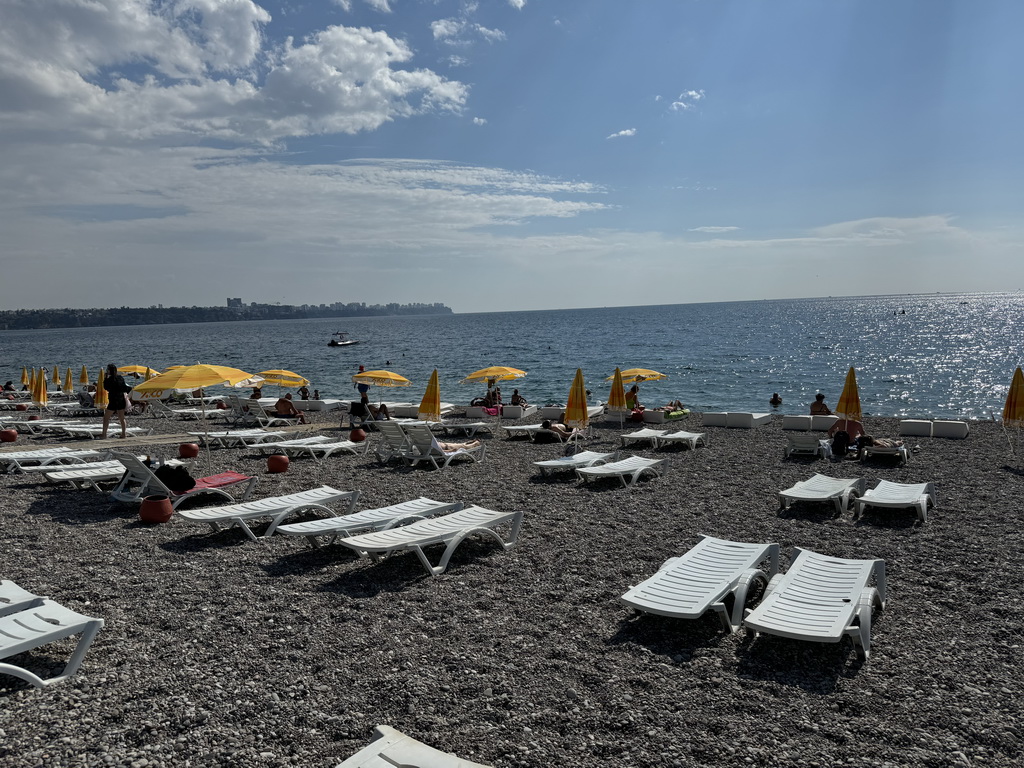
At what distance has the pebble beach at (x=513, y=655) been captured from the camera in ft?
11.7

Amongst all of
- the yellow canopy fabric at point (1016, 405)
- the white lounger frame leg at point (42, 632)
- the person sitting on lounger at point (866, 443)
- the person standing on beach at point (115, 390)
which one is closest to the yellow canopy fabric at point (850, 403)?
the person sitting on lounger at point (866, 443)

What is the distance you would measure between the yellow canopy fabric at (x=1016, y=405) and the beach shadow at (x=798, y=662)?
379 inches

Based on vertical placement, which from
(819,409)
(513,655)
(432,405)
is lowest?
(513,655)

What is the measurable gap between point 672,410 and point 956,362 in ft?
150

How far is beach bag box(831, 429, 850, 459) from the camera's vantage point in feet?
40.1

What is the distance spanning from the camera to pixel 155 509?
25.6 feet

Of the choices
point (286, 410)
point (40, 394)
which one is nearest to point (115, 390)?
point (286, 410)

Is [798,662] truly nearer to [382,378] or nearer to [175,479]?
[175,479]

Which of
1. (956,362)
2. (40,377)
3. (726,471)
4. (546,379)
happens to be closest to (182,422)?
(40,377)

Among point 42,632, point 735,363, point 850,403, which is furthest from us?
point 735,363

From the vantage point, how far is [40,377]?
2022 centimetres

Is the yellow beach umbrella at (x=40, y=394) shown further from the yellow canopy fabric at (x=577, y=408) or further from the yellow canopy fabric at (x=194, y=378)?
the yellow canopy fabric at (x=577, y=408)

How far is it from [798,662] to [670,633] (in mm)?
851

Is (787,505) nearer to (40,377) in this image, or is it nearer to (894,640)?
(894,640)
